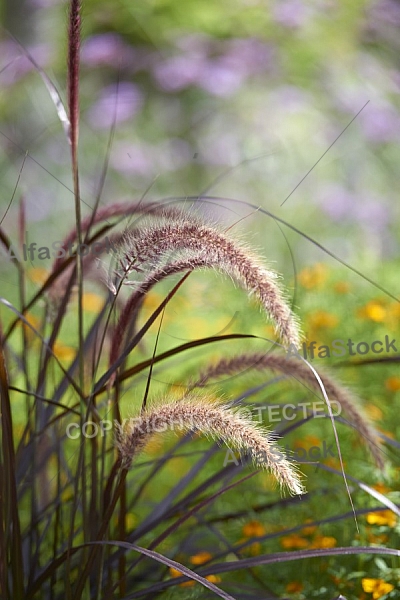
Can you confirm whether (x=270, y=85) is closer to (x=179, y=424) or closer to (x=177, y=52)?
(x=177, y=52)

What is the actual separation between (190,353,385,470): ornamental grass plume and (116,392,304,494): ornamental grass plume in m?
0.13

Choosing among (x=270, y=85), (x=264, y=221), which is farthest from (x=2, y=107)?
(x=264, y=221)

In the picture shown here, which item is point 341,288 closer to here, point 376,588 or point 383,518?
point 383,518

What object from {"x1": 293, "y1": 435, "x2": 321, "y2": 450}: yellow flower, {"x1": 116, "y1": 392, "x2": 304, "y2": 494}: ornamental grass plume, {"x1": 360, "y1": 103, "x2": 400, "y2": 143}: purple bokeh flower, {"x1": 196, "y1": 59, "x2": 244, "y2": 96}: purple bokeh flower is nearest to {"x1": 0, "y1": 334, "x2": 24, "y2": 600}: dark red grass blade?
{"x1": 116, "y1": 392, "x2": 304, "y2": 494}: ornamental grass plume

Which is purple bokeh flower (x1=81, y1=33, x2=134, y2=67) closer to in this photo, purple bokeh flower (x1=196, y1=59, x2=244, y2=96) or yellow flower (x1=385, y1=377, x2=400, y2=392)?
purple bokeh flower (x1=196, y1=59, x2=244, y2=96)

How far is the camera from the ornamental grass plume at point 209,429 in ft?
2.20

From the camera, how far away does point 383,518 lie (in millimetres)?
1093

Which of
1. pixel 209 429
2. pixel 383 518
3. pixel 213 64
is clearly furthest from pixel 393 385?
pixel 213 64

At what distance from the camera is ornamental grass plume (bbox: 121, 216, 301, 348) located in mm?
678

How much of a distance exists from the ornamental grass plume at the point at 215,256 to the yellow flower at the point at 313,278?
1.18 m

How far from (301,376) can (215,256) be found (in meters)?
0.25

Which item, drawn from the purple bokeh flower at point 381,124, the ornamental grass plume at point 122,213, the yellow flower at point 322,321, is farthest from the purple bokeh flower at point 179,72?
the ornamental grass plume at point 122,213

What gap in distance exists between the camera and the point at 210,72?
3.58m

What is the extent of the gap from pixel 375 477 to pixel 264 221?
5.71 feet
